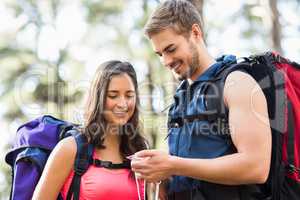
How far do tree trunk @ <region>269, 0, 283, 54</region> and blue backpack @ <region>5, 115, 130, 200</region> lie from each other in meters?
7.52

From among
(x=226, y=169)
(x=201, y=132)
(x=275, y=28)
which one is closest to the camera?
(x=226, y=169)

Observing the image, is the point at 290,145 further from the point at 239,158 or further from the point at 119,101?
the point at 119,101

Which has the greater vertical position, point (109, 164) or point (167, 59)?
point (167, 59)

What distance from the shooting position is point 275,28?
10977 mm

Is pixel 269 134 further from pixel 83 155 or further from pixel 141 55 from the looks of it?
pixel 141 55

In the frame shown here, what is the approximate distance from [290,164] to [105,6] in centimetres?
1812

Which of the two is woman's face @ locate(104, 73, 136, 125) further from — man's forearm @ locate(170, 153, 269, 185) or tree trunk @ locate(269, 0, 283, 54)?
tree trunk @ locate(269, 0, 283, 54)

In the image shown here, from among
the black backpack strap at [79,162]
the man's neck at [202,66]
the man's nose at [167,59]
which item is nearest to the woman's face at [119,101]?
the black backpack strap at [79,162]

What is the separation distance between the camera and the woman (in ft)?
11.7

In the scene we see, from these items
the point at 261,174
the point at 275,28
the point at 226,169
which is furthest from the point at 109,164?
the point at 275,28

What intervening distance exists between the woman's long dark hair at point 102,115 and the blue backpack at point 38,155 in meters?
0.10

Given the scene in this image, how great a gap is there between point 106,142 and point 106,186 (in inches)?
15.6

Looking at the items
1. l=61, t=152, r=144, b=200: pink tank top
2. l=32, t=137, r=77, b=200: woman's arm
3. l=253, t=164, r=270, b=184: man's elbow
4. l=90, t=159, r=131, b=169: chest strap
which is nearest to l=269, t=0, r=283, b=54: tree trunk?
l=90, t=159, r=131, b=169: chest strap

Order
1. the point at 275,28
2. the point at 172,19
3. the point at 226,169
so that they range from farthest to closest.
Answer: the point at 275,28, the point at 172,19, the point at 226,169
